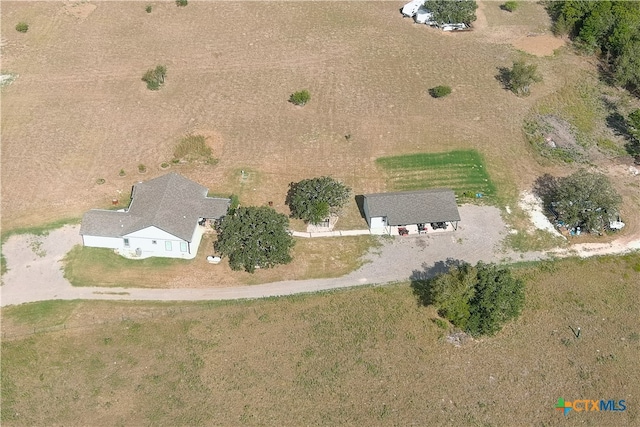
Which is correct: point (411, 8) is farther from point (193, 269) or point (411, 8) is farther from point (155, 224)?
point (193, 269)

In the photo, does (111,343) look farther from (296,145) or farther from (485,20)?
(485,20)

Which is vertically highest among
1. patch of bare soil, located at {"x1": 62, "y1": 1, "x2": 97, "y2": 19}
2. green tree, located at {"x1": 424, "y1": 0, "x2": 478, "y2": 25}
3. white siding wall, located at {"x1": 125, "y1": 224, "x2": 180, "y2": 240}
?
green tree, located at {"x1": 424, "y1": 0, "x2": 478, "y2": 25}

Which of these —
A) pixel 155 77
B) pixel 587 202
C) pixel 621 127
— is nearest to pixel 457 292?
pixel 587 202

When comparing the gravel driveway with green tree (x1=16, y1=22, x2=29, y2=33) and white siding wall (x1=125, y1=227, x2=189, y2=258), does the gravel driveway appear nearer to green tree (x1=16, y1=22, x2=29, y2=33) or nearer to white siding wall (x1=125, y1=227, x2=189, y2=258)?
white siding wall (x1=125, y1=227, x2=189, y2=258)

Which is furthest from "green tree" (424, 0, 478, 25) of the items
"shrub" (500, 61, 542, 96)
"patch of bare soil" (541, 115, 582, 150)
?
"patch of bare soil" (541, 115, 582, 150)

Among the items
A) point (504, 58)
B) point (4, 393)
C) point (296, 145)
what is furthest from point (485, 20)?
point (4, 393)

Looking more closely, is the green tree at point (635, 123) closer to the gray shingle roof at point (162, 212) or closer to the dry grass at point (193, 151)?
the gray shingle roof at point (162, 212)
